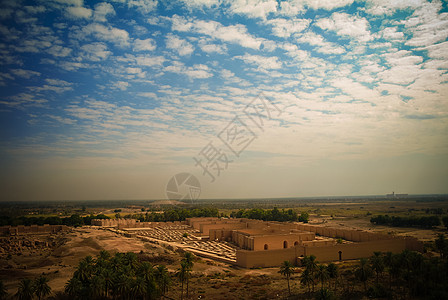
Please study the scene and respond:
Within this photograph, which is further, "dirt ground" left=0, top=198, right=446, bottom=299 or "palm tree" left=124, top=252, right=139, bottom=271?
"palm tree" left=124, top=252, right=139, bottom=271

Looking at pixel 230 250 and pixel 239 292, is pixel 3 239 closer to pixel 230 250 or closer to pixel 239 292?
pixel 230 250

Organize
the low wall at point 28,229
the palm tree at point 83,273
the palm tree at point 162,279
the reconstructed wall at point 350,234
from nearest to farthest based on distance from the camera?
the palm tree at point 83,273 → the palm tree at point 162,279 → the reconstructed wall at point 350,234 → the low wall at point 28,229

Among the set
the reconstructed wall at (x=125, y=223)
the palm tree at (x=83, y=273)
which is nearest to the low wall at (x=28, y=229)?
the reconstructed wall at (x=125, y=223)

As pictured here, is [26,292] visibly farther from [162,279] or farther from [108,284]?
[162,279]

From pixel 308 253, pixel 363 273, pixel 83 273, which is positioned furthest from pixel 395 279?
pixel 83 273

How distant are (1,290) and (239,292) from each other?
54.8 feet

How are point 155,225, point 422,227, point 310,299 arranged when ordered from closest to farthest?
point 310,299, point 422,227, point 155,225

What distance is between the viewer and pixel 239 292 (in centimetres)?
2475

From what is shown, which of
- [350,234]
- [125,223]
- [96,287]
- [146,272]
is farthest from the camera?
[125,223]

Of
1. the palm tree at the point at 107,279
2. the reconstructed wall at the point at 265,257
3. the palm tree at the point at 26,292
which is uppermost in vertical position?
the palm tree at the point at 107,279

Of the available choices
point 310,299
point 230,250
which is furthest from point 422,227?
point 310,299

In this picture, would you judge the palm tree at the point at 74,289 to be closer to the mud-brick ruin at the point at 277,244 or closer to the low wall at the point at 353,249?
the mud-brick ruin at the point at 277,244

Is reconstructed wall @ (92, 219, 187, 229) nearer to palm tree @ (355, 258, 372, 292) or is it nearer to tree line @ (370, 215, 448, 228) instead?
tree line @ (370, 215, 448, 228)

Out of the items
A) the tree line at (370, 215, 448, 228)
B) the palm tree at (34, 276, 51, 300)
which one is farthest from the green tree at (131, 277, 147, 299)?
the tree line at (370, 215, 448, 228)
